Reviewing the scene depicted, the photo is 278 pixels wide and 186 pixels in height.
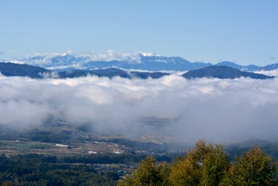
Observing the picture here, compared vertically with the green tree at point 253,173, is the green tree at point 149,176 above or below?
below

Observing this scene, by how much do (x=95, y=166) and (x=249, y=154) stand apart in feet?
437

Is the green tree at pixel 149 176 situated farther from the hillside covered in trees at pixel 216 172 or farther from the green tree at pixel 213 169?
the green tree at pixel 213 169

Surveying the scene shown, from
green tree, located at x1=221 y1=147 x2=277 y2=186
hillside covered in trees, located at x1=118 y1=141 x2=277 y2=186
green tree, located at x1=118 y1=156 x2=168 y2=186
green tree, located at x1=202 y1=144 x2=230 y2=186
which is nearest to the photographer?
green tree, located at x1=221 y1=147 x2=277 y2=186

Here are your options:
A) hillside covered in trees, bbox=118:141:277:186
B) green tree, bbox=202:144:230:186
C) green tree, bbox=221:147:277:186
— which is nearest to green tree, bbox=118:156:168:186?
hillside covered in trees, bbox=118:141:277:186

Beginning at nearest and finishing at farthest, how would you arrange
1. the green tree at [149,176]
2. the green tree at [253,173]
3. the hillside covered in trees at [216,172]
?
the green tree at [253,173]
the hillside covered in trees at [216,172]
the green tree at [149,176]

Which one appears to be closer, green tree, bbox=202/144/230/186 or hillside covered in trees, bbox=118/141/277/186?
hillside covered in trees, bbox=118/141/277/186

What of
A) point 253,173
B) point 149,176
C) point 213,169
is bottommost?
point 149,176

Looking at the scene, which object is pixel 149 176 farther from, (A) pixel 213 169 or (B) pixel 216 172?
(B) pixel 216 172

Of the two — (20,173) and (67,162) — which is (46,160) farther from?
(20,173)

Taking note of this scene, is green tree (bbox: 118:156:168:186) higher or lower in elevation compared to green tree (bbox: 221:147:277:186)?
lower

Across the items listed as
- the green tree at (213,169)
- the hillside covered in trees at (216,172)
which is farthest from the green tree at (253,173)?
the green tree at (213,169)

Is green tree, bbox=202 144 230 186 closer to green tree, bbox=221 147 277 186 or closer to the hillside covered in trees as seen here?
the hillside covered in trees

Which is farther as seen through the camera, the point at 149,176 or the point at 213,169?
the point at 149,176

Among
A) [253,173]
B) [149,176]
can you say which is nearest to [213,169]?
[253,173]
